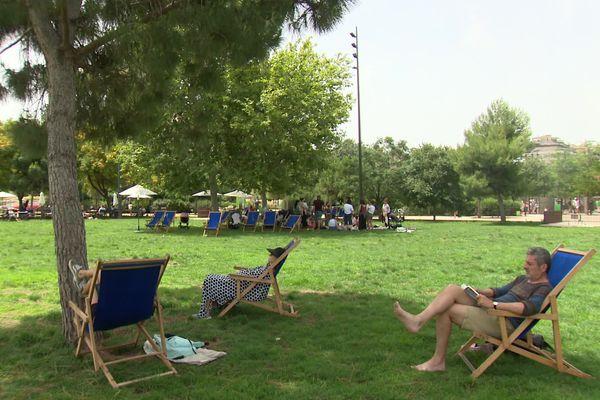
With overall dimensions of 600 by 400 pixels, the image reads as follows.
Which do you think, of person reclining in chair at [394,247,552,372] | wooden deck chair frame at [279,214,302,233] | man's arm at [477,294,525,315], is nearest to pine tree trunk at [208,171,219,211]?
wooden deck chair frame at [279,214,302,233]

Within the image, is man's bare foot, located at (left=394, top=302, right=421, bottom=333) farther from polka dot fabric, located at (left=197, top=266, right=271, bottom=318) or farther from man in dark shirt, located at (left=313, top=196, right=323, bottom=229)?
man in dark shirt, located at (left=313, top=196, right=323, bottom=229)

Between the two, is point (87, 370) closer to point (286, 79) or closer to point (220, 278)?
point (220, 278)

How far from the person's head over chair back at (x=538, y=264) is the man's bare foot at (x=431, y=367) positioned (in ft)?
3.29

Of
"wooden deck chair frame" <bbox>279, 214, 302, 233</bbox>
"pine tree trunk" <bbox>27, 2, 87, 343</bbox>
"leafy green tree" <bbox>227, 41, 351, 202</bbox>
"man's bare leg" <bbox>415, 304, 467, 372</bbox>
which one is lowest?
"man's bare leg" <bbox>415, 304, 467, 372</bbox>

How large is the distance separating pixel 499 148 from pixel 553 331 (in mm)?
25971

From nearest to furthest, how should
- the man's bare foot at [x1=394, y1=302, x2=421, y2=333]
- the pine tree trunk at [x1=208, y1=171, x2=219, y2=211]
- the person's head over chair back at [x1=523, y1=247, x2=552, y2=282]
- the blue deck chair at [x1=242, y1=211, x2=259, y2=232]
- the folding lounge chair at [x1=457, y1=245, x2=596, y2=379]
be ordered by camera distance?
the folding lounge chair at [x1=457, y1=245, x2=596, y2=379] → the person's head over chair back at [x1=523, y1=247, x2=552, y2=282] → the man's bare foot at [x1=394, y1=302, x2=421, y2=333] → the blue deck chair at [x1=242, y1=211, x2=259, y2=232] → the pine tree trunk at [x1=208, y1=171, x2=219, y2=211]

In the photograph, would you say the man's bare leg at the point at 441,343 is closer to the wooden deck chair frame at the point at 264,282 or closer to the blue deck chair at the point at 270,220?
the wooden deck chair frame at the point at 264,282

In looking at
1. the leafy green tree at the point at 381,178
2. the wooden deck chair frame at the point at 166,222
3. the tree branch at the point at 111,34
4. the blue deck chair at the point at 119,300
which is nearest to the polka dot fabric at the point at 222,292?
the blue deck chair at the point at 119,300

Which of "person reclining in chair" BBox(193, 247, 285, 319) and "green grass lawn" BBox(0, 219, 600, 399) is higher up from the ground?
"person reclining in chair" BBox(193, 247, 285, 319)

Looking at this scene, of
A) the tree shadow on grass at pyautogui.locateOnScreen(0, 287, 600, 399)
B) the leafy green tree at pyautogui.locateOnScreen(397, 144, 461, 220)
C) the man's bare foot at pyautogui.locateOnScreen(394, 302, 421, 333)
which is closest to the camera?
the tree shadow on grass at pyautogui.locateOnScreen(0, 287, 600, 399)

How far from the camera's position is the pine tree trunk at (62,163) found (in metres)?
4.61

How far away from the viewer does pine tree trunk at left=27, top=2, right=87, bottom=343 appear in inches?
181

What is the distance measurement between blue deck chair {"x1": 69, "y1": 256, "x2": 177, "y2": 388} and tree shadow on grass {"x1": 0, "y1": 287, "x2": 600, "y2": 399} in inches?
6.1

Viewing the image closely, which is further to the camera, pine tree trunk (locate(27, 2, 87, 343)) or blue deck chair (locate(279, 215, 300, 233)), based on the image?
blue deck chair (locate(279, 215, 300, 233))
